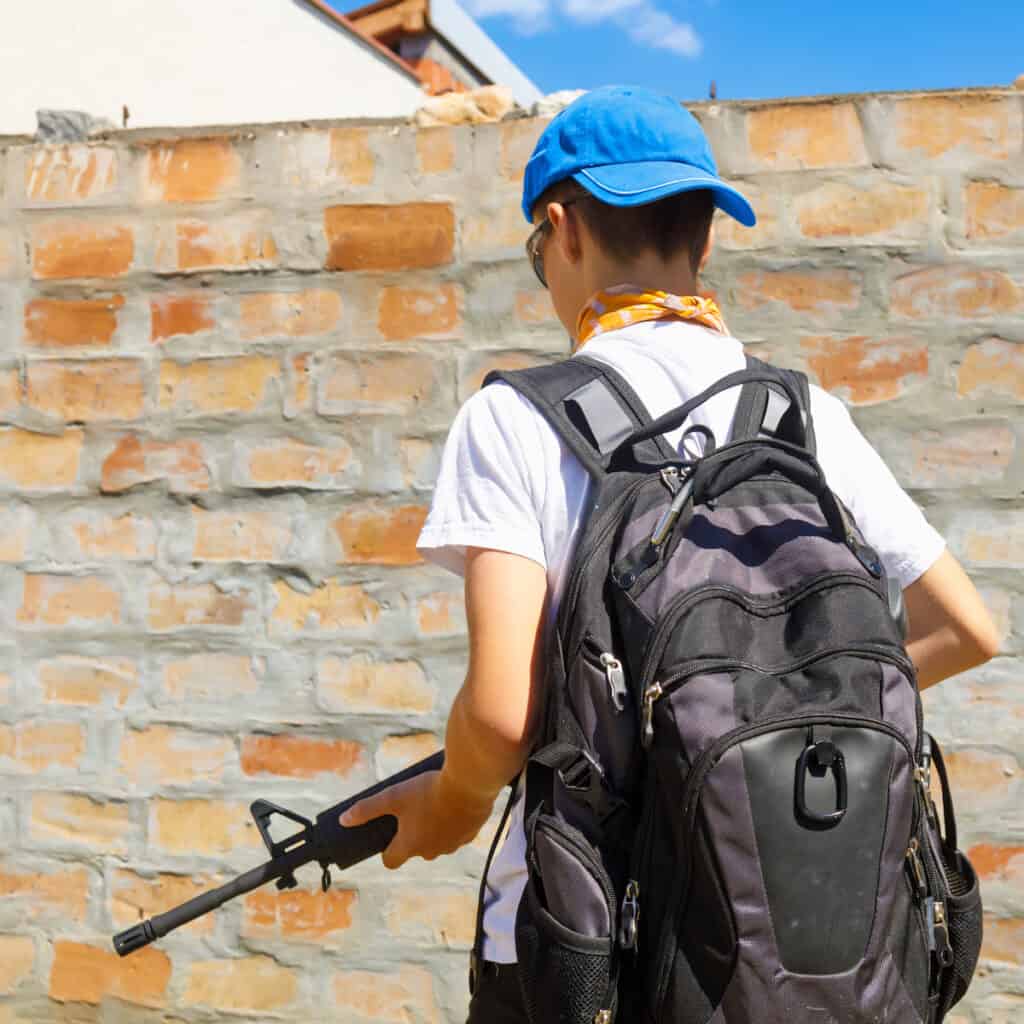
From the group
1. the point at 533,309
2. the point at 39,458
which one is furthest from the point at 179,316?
the point at 533,309

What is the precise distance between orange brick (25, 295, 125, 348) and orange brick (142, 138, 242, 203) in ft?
0.73

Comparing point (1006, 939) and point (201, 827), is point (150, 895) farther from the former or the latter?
point (1006, 939)

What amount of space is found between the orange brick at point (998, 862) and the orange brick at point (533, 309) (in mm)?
1205

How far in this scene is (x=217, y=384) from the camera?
2.23 m

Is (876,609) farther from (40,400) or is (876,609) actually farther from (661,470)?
(40,400)

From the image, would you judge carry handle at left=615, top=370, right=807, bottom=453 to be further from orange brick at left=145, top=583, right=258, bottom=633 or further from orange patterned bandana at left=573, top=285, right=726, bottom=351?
orange brick at left=145, top=583, right=258, bottom=633

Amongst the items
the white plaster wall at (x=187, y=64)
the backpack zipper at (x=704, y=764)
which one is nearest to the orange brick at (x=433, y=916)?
the backpack zipper at (x=704, y=764)

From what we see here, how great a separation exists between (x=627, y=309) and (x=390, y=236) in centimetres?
112

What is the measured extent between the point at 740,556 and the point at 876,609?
0.12m

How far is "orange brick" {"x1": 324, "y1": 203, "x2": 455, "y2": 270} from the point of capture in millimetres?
2182

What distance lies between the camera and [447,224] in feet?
7.15

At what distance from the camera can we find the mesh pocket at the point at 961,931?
1124 mm

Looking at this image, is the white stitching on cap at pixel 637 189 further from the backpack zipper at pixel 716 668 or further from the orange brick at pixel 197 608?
the orange brick at pixel 197 608

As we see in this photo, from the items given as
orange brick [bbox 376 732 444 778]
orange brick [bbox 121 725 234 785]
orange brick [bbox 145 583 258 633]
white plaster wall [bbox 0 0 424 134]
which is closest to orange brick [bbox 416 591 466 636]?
orange brick [bbox 376 732 444 778]
